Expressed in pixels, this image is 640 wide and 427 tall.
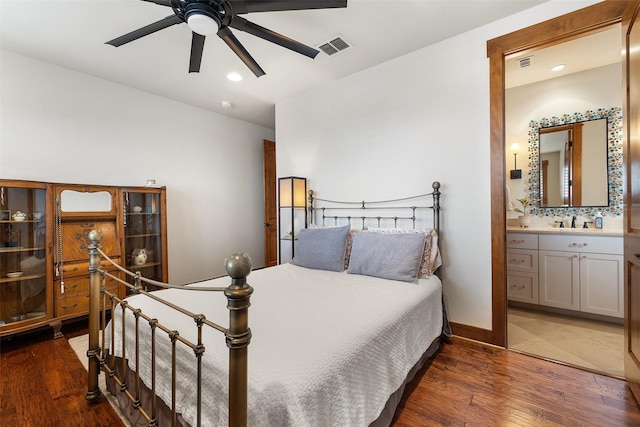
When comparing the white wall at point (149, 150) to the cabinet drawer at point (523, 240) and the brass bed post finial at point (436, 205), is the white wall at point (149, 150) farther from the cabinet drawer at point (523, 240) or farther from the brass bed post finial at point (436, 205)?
the cabinet drawer at point (523, 240)

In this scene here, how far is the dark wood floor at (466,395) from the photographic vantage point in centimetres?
153

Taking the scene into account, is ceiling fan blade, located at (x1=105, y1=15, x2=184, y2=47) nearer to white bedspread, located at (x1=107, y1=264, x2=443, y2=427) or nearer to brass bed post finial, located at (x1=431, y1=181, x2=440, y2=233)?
white bedspread, located at (x1=107, y1=264, x2=443, y2=427)

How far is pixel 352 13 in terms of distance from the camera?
2162 millimetres

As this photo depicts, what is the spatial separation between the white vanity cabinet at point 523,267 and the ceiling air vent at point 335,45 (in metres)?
2.71

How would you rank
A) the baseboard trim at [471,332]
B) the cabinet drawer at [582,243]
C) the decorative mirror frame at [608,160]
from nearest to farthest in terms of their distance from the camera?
the baseboard trim at [471,332] → the cabinet drawer at [582,243] → the decorative mirror frame at [608,160]

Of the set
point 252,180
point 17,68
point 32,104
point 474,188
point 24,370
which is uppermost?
point 17,68

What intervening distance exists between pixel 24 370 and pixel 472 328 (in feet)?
11.6

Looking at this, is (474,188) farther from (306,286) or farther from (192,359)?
(192,359)

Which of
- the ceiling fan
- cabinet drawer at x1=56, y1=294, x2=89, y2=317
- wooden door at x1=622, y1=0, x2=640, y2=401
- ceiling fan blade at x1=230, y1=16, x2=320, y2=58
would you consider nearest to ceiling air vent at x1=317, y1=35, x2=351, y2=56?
ceiling fan blade at x1=230, y1=16, x2=320, y2=58

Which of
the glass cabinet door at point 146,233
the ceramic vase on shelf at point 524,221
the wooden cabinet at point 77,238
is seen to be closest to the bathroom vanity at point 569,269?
the ceramic vase on shelf at point 524,221

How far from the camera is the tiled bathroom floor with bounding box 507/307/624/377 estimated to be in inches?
81.4

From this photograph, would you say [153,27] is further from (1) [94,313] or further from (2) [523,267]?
(2) [523,267]

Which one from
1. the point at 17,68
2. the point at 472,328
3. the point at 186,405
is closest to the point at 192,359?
the point at 186,405

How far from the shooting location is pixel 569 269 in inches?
111
